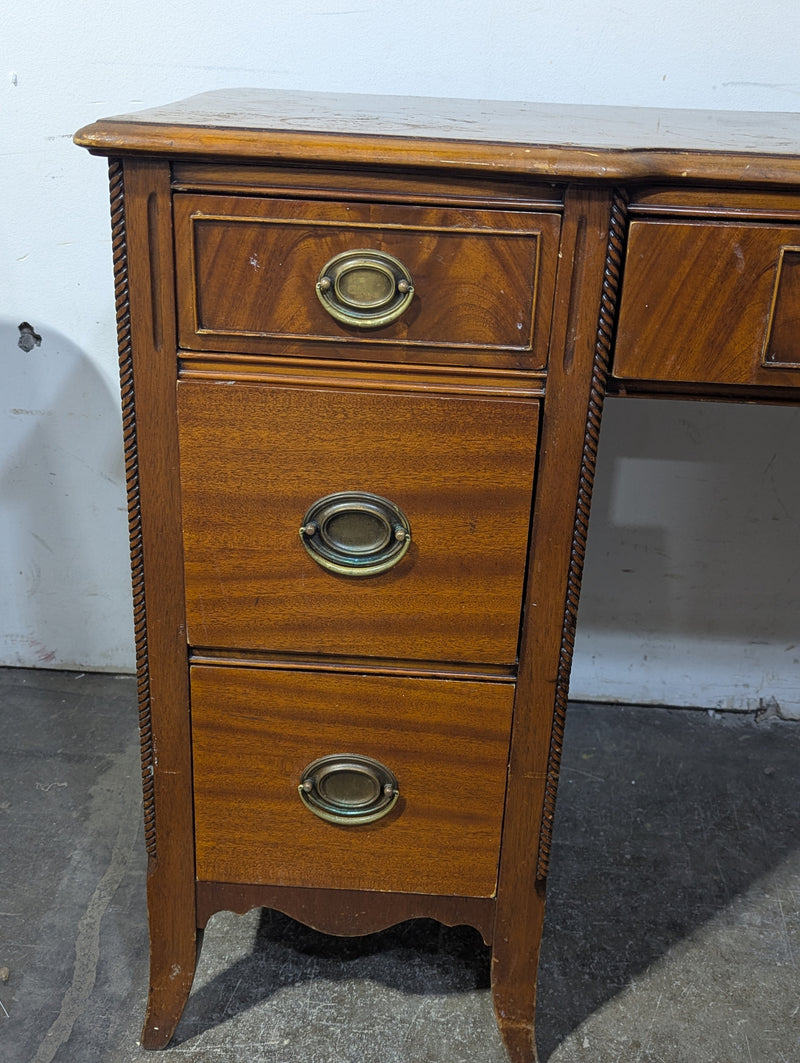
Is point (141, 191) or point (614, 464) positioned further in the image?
point (614, 464)

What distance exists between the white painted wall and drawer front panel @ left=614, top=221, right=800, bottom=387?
0.74 m

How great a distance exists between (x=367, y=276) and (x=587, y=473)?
0.28 metres

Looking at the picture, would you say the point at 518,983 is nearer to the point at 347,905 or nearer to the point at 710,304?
the point at 347,905

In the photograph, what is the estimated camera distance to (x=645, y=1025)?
4.06 ft

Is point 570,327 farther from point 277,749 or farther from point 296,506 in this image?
point 277,749

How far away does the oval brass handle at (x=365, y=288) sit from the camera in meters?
0.88

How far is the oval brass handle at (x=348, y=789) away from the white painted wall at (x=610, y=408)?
2.73ft

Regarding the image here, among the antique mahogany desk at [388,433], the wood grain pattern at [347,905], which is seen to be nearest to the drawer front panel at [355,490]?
the antique mahogany desk at [388,433]

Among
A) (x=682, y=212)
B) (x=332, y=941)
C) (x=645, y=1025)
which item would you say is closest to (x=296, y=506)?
(x=682, y=212)

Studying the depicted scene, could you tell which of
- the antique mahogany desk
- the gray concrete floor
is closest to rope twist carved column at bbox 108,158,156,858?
the antique mahogany desk

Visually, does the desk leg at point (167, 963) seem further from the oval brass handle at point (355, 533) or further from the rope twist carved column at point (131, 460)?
the oval brass handle at point (355, 533)

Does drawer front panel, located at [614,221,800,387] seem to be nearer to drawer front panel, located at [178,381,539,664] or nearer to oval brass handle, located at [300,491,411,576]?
drawer front panel, located at [178,381,539,664]

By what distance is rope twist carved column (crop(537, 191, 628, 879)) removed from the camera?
883mm

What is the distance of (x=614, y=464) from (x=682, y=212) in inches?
33.9
